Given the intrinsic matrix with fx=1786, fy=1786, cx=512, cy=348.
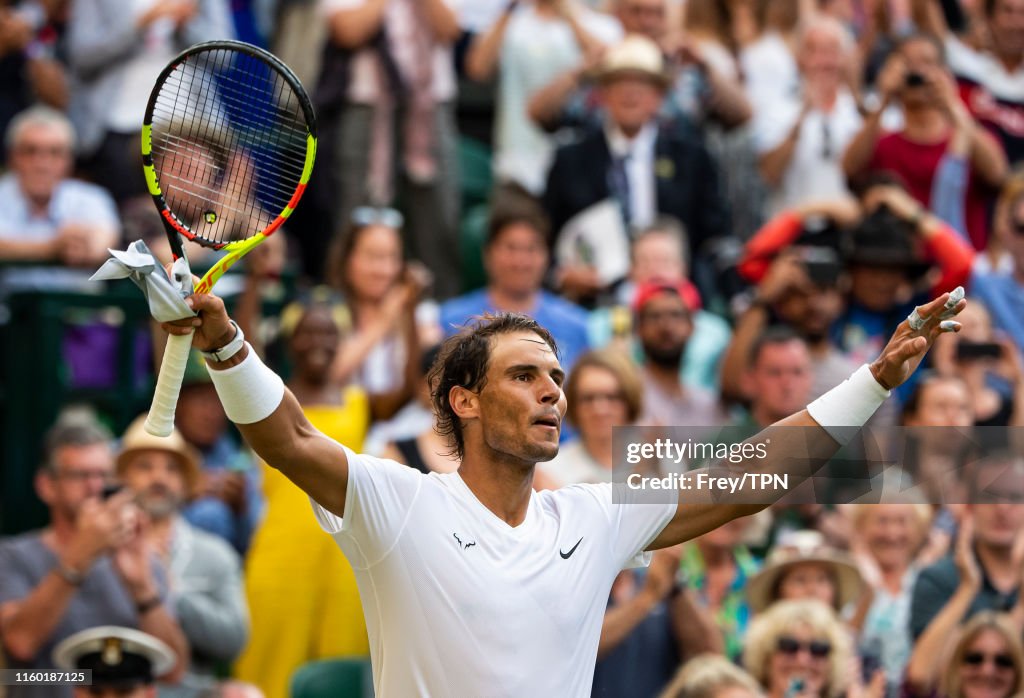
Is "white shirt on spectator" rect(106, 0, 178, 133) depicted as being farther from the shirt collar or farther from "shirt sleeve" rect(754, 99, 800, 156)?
"shirt sleeve" rect(754, 99, 800, 156)

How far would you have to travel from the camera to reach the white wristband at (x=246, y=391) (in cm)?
421

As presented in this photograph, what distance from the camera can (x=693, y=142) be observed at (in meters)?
9.90

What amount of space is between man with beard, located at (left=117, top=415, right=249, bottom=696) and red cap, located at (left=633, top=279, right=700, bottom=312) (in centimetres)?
229

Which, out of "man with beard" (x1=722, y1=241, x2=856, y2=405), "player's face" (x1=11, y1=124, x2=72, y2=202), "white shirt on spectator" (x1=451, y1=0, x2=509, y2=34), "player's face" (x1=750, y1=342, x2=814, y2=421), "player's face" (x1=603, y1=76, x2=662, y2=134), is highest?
"white shirt on spectator" (x1=451, y1=0, x2=509, y2=34)

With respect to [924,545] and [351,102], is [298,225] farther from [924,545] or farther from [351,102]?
[924,545]

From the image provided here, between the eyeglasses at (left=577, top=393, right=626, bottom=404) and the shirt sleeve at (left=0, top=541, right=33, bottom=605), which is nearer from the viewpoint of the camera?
the shirt sleeve at (left=0, top=541, right=33, bottom=605)

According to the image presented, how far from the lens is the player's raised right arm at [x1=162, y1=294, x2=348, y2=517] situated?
4.18m

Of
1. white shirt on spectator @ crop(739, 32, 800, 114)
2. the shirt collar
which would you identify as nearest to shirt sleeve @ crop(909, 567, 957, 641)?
the shirt collar

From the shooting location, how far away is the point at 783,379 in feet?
26.5

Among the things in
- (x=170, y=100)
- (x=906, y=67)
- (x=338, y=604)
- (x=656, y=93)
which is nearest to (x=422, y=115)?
(x=656, y=93)

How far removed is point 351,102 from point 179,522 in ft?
11.0

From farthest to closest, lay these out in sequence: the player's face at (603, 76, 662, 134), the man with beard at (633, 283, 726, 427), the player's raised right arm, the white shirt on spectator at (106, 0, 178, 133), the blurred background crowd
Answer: the player's face at (603, 76, 662, 134)
the white shirt on spectator at (106, 0, 178, 133)
the man with beard at (633, 283, 726, 427)
the blurred background crowd
the player's raised right arm

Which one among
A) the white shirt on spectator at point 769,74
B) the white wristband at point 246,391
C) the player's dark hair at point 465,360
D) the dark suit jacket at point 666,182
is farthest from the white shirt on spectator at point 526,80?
the white wristband at point 246,391

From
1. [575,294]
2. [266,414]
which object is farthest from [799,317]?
[266,414]
